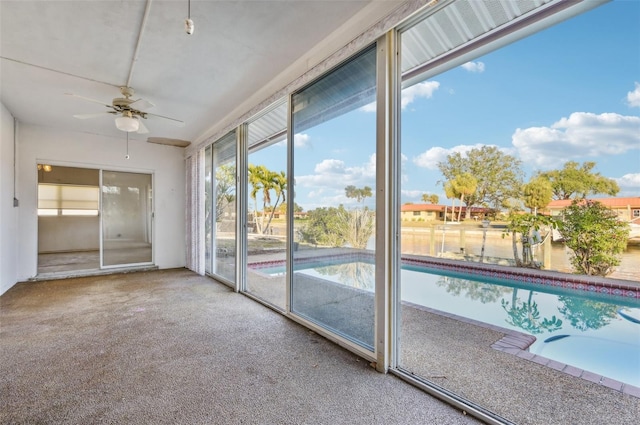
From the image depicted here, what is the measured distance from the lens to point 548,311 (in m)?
3.92

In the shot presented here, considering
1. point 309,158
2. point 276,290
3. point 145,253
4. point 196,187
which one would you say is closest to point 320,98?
point 309,158

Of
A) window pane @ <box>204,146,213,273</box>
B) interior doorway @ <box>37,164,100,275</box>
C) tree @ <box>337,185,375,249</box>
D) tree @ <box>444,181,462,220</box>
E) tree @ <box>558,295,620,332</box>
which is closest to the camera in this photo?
tree @ <box>337,185,375,249</box>

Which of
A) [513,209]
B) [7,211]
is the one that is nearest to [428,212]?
[513,209]

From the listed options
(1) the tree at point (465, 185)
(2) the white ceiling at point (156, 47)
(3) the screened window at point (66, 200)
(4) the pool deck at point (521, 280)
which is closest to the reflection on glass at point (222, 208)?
(2) the white ceiling at point (156, 47)

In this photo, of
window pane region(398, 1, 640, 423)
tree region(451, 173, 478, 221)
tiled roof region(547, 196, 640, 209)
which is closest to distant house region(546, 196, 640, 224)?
tiled roof region(547, 196, 640, 209)

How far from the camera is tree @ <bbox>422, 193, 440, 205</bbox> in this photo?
5077 millimetres

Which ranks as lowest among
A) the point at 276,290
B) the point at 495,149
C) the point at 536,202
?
the point at 276,290

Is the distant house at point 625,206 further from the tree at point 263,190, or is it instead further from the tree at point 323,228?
the tree at point 263,190

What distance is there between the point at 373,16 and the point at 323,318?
250 cm

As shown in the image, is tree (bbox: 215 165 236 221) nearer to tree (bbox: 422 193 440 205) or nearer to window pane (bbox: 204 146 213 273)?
window pane (bbox: 204 146 213 273)

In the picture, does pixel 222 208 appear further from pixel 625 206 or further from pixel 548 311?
pixel 548 311

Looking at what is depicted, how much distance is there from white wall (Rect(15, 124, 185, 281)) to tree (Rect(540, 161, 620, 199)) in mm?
6394

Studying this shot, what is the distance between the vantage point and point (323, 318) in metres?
2.70

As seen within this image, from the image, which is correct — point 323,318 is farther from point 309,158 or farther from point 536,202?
point 536,202
